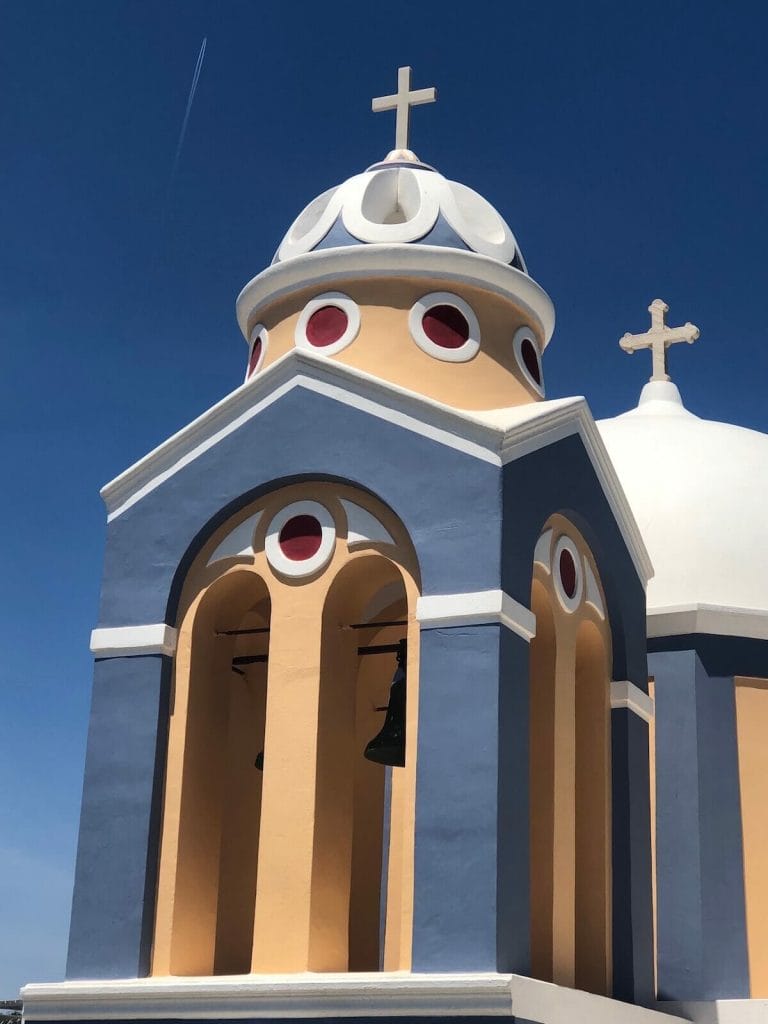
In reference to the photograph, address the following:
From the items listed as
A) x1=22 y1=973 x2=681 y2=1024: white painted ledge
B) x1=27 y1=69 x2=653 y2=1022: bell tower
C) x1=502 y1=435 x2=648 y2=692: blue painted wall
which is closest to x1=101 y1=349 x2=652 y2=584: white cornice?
x1=27 y1=69 x2=653 y2=1022: bell tower

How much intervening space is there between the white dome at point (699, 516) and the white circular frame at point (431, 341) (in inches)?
123

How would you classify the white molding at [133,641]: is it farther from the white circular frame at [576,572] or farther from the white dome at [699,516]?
the white dome at [699,516]

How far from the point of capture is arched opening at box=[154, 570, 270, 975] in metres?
10.4

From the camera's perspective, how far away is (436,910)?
31.1 feet

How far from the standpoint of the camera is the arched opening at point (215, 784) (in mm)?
10422

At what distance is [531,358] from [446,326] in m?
0.83

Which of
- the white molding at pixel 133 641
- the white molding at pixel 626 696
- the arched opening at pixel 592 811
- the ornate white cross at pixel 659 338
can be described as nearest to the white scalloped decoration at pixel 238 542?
the white molding at pixel 133 641

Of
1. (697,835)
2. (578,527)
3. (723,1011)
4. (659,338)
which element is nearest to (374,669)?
(578,527)

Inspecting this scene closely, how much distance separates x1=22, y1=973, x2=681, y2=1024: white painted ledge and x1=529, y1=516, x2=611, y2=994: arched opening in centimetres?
67

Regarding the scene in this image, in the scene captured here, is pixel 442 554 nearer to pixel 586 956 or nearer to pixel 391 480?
pixel 391 480

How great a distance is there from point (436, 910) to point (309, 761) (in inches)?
48.0

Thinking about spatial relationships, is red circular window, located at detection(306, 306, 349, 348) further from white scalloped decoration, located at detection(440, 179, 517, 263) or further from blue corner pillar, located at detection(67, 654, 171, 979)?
blue corner pillar, located at detection(67, 654, 171, 979)

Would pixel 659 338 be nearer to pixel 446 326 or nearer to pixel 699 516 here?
pixel 699 516

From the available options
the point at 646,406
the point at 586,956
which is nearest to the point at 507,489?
the point at 586,956
